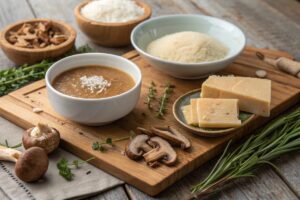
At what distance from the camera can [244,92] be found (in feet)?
6.79

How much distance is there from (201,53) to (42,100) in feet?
2.29

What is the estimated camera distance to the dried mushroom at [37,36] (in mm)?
2512

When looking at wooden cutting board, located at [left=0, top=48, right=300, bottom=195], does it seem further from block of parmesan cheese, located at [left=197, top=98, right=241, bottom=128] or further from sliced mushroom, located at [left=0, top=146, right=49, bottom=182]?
sliced mushroom, located at [left=0, top=146, right=49, bottom=182]

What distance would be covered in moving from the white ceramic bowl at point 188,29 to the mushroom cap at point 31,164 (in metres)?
0.75

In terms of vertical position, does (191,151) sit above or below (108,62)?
below

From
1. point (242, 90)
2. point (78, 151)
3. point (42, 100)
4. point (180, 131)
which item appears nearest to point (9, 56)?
point (42, 100)

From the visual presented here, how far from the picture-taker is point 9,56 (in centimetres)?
249

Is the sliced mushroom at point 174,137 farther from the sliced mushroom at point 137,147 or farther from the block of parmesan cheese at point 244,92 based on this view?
the block of parmesan cheese at point 244,92

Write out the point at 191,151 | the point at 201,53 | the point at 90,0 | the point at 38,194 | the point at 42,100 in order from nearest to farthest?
the point at 38,194 < the point at 191,151 < the point at 42,100 < the point at 201,53 < the point at 90,0

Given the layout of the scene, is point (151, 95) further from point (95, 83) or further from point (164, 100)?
point (95, 83)

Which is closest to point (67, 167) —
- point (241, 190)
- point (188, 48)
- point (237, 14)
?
point (241, 190)

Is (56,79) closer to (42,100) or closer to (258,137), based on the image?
(42,100)

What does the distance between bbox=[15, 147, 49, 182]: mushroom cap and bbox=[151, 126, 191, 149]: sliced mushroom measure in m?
0.41

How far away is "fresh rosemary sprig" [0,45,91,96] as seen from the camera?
2.33m
